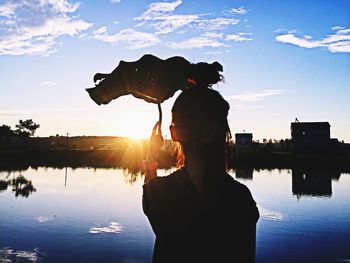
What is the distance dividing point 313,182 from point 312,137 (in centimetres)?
3084

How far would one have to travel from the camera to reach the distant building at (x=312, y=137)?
247 feet

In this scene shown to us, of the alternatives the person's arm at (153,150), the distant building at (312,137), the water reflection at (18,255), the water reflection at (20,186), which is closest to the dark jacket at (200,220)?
the person's arm at (153,150)

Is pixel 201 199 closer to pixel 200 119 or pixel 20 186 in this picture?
pixel 200 119

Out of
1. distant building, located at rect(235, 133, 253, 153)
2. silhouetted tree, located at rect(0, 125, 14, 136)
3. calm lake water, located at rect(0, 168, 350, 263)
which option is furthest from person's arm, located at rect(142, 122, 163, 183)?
silhouetted tree, located at rect(0, 125, 14, 136)

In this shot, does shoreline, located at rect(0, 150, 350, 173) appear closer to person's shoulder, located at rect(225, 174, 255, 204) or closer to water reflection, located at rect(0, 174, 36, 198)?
water reflection, located at rect(0, 174, 36, 198)

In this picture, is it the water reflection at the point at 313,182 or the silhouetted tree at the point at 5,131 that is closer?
the water reflection at the point at 313,182

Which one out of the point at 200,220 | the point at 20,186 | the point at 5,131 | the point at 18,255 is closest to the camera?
the point at 200,220

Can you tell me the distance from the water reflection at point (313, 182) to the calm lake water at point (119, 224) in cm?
12

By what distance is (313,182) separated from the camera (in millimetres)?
47344

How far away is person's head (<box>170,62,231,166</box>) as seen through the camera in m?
1.85

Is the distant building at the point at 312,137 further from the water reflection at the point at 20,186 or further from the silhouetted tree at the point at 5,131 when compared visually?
the silhouetted tree at the point at 5,131

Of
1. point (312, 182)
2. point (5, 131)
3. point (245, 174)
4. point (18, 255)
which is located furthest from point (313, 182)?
point (5, 131)

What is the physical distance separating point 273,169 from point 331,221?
45.6m

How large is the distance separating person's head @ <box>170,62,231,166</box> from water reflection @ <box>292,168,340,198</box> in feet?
124
